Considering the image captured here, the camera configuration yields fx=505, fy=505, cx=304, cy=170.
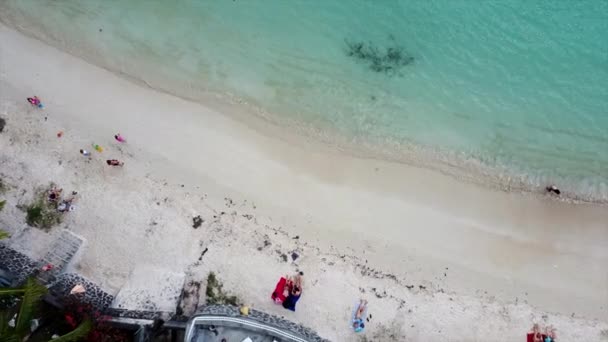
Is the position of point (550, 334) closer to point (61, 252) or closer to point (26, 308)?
point (26, 308)

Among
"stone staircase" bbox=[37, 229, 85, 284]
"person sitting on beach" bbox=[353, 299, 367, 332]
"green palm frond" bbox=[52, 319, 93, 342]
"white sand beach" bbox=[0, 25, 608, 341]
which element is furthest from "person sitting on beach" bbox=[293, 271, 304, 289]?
"stone staircase" bbox=[37, 229, 85, 284]

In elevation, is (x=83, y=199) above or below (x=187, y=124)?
below

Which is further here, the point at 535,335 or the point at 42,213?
the point at 42,213

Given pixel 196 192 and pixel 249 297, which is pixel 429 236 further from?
pixel 196 192

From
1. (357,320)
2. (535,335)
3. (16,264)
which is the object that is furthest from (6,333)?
(535,335)

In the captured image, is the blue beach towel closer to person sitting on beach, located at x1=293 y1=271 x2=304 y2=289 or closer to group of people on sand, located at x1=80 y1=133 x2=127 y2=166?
person sitting on beach, located at x1=293 y1=271 x2=304 y2=289

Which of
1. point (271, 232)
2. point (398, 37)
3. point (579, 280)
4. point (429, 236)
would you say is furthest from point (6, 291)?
point (579, 280)

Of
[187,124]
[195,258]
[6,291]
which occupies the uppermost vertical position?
[187,124]

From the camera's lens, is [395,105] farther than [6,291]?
Yes
